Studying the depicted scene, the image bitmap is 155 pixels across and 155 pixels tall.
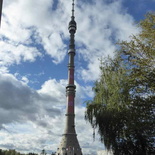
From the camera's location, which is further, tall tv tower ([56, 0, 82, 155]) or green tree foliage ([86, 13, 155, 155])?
tall tv tower ([56, 0, 82, 155])

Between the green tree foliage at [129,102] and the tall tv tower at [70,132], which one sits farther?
the tall tv tower at [70,132]

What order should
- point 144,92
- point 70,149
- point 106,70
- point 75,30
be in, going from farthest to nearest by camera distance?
point 75,30
point 70,149
point 106,70
point 144,92

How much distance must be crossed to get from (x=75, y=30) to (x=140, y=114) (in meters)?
91.6

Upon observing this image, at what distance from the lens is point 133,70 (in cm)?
1992

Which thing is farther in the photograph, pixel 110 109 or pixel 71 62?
pixel 71 62

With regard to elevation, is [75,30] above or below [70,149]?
above

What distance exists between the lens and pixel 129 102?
2234 centimetres

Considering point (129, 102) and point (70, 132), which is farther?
Result: point (70, 132)

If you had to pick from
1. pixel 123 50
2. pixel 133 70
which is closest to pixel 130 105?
pixel 133 70

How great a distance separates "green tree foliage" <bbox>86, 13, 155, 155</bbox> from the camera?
1894 cm

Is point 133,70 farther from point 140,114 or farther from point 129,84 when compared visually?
point 140,114

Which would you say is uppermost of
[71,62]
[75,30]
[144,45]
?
[75,30]

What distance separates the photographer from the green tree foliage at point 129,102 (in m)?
18.9

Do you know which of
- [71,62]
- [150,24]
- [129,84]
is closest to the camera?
[150,24]
